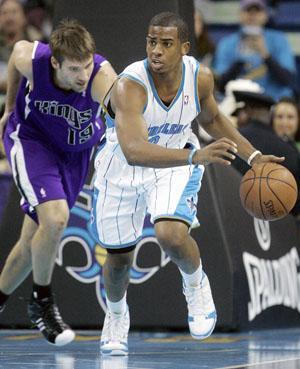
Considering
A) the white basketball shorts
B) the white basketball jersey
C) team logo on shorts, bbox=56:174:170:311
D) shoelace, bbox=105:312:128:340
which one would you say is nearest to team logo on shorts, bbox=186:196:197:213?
the white basketball shorts

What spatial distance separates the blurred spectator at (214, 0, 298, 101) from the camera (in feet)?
42.8

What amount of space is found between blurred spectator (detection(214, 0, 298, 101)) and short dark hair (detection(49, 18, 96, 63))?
5545 millimetres

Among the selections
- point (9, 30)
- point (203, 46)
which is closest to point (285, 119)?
point (203, 46)

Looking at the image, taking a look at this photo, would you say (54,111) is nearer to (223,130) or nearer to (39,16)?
(223,130)

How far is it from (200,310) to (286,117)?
4664mm

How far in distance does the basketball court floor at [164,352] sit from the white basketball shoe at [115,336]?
79mm

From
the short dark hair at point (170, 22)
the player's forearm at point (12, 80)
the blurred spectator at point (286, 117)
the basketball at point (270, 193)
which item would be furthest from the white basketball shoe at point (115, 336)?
the blurred spectator at point (286, 117)

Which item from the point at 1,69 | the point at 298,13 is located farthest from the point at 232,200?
the point at 298,13

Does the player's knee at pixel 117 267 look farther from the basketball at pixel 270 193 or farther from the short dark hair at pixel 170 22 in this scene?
the short dark hair at pixel 170 22

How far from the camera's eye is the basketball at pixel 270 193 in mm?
6934

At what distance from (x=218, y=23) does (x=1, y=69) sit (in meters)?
3.80

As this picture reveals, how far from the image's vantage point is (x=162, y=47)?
6.96 meters

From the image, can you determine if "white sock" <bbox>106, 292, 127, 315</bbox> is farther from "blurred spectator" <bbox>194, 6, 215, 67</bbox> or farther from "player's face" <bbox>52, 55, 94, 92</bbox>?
"blurred spectator" <bbox>194, 6, 215, 67</bbox>

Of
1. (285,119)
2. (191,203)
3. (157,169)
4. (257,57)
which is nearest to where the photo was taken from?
(191,203)
